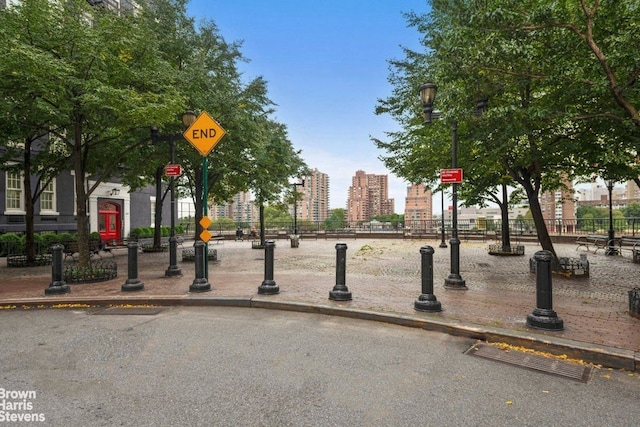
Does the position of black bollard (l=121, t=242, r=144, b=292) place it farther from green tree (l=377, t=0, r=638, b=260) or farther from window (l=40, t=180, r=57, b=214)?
window (l=40, t=180, r=57, b=214)

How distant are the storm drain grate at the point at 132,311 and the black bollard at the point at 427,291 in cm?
527

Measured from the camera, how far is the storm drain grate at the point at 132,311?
7.21 metres

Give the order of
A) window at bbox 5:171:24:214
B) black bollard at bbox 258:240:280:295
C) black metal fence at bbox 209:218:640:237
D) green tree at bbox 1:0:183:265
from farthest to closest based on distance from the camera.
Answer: black metal fence at bbox 209:218:640:237 < window at bbox 5:171:24:214 < green tree at bbox 1:0:183:265 < black bollard at bbox 258:240:280:295

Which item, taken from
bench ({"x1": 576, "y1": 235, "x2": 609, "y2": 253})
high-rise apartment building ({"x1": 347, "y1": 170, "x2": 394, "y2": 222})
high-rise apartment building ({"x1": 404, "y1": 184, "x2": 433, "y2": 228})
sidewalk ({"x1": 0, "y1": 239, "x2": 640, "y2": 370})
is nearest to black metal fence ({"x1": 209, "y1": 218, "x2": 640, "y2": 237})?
bench ({"x1": 576, "y1": 235, "x2": 609, "y2": 253})

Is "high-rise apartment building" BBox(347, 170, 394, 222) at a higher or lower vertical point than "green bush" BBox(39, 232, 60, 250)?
higher

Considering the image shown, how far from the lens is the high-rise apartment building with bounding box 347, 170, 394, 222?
358ft

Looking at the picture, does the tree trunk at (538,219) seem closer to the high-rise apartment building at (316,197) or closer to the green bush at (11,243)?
the green bush at (11,243)

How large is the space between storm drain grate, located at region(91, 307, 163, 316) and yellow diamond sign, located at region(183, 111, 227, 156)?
151 inches

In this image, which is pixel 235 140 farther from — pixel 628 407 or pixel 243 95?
pixel 628 407

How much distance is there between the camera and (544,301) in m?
5.68

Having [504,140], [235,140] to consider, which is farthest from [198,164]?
[504,140]

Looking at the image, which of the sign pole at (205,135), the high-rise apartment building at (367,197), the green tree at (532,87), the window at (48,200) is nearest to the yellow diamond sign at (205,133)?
the sign pole at (205,135)

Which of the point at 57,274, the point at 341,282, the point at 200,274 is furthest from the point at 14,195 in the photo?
the point at 341,282

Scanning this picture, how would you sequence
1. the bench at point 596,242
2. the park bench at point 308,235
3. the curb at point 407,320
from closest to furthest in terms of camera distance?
the curb at point 407,320 → the bench at point 596,242 → the park bench at point 308,235
